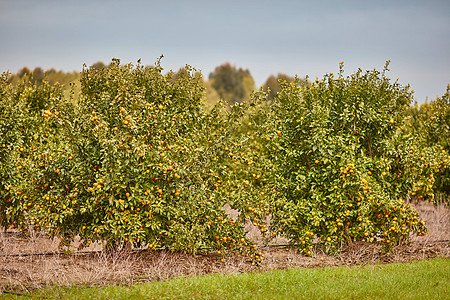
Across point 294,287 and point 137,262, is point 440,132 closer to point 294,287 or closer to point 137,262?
point 294,287

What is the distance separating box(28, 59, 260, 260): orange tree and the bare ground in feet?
0.96

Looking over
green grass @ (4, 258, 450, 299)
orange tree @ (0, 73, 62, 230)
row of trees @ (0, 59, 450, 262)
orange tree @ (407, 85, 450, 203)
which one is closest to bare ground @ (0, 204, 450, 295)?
row of trees @ (0, 59, 450, 262)

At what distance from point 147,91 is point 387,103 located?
4.54m

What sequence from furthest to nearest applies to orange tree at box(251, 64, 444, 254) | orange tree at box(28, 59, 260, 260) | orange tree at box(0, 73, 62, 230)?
orange tree at box(0, 73, 62, 230) < orange tree at box(251, 64, 444, 254) < orange tree at box(28, 59, 260, 260)

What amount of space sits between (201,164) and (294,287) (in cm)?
234

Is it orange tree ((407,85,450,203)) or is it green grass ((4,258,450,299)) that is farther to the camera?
orange tree ((407,85,450,203))

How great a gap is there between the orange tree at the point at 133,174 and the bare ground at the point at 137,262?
292 millimetres

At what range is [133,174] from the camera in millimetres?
6223

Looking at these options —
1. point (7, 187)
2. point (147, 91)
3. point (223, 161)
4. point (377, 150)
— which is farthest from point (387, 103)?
point (7, 187)

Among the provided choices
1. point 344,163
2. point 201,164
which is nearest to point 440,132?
point 344,163

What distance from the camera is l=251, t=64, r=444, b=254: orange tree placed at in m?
7.32

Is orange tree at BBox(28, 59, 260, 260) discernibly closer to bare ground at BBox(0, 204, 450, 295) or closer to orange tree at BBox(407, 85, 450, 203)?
bare ground at BBox(0, 204, 450, 295)

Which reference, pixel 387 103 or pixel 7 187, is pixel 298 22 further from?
pixel 7 187

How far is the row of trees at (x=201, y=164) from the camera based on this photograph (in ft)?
20.5
